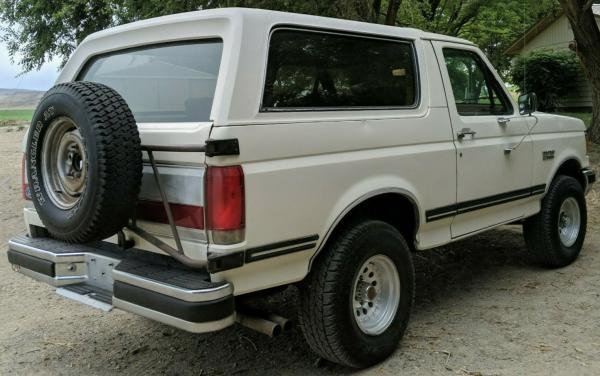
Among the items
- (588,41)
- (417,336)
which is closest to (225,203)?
(417,336)

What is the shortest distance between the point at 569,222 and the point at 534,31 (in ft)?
68.7

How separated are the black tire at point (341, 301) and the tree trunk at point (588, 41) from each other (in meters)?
8.22

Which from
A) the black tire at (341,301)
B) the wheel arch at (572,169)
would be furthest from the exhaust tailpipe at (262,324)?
the wheel arch at (572,169)

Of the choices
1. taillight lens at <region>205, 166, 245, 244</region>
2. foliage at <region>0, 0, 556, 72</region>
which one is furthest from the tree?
taillight lens at <region>205, 166, 245, 244</region>

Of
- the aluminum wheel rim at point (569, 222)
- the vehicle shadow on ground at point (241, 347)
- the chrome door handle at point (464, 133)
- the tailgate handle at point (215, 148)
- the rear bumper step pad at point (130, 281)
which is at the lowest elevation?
the vehicle shadow on ground at point (241, 347)

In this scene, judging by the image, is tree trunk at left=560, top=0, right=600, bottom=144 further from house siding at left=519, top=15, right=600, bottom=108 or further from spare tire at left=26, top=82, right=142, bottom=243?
house siding at left=519, top=15, right=600, bottom=108

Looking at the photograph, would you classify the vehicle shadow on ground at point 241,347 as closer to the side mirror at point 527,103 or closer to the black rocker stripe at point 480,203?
the black rocker stripe at point 480,203

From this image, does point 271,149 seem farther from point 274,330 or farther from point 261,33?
point 274,330

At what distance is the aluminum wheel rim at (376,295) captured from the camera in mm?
3551

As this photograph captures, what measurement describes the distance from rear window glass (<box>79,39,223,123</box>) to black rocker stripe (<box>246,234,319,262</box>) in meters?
0.71

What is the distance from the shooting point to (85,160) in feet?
9.78

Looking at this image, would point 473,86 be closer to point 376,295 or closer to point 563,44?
point 376,295

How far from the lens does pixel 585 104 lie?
70.0ft

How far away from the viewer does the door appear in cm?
425
